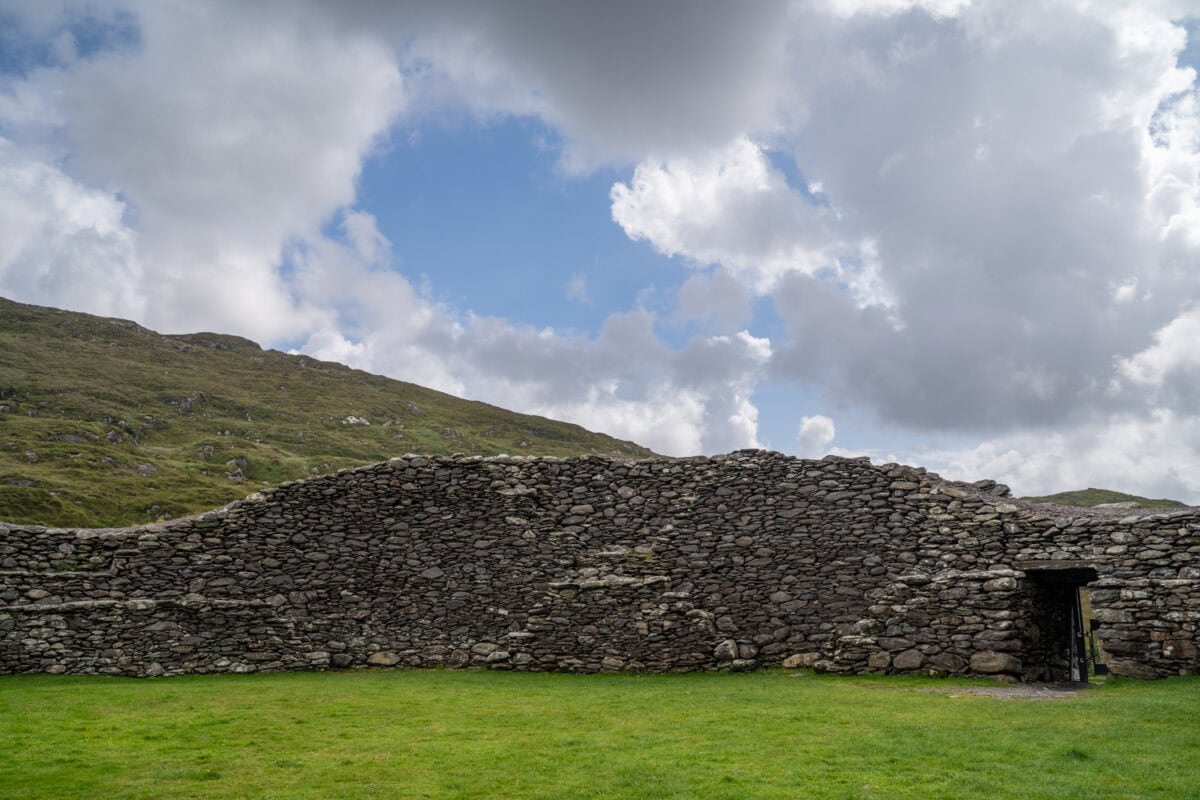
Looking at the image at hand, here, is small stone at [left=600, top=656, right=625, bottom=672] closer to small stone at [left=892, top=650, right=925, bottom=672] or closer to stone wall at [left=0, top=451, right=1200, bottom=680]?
stone wall at [left=0, top=451, right=1200, bottom=680]

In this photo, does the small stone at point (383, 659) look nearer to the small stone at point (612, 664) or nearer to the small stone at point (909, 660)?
the small stone at point (612, 664)

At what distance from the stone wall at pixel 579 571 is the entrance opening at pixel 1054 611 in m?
0.15

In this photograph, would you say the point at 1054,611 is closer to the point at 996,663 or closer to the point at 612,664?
the point at 996,663

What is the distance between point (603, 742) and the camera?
11.0 meters

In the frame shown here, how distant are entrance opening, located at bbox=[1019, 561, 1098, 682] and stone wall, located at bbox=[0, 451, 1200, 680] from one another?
6.1 inches

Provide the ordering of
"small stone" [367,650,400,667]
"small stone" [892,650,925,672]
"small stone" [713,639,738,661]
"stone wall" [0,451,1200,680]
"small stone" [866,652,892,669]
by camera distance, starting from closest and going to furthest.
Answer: "small stone" [892,650,925,672]
"small stone" [866,652,892,669]
"stone wall" [0,451,1200,680]
"small stone" [713,639,738,661]
"small stone" [367,650,400,667]

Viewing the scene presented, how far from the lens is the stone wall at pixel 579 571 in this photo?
17891 millimetres

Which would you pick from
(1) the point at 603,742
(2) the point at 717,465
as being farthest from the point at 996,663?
(1) the point at 603,742

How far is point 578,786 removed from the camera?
8.83m

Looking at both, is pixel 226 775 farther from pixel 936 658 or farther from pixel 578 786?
pixel 936 658

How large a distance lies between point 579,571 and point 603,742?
31.8ft

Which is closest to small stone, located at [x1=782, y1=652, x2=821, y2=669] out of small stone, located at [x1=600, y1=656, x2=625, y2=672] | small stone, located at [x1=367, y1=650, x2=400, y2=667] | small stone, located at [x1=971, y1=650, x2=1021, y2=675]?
small stone, located at [x1=971, y1=650, x2=1021, y2=675]

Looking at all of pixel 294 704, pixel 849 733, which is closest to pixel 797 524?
pixel 849 733

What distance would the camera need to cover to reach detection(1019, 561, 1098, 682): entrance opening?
1758 cm
